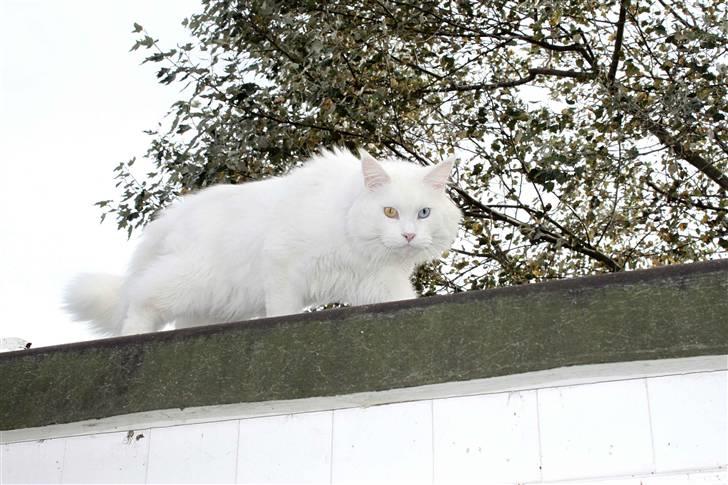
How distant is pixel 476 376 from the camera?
2.15 meters

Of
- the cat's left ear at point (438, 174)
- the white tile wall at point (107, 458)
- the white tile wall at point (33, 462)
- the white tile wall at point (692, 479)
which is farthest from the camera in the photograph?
the cat's left ear at point (438, 174)

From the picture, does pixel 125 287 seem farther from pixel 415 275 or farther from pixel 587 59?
pixel 587 59

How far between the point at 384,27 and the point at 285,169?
1.34 meters

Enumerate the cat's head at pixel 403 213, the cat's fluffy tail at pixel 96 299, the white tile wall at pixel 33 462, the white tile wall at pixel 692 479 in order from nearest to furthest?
the white tile wall at pixel 692 479 → the white tile wall at pixel 33 462 → the cat's head at pixel 403 213 → the cat's fluffy tail at pixel 96 299

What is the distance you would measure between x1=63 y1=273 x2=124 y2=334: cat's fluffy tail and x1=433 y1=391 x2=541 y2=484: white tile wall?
102 inches

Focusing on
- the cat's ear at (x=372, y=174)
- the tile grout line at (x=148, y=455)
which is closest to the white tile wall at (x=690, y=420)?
the tile grout line at (x=148, y=455)

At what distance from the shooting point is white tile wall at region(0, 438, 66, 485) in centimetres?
257

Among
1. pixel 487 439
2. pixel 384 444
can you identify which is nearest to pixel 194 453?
pixel 384 444

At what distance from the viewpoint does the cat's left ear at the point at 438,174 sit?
3928 mm

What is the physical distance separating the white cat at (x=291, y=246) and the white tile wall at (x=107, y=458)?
1356 mm

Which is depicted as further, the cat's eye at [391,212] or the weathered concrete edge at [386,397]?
the cat's eye at [391,212]

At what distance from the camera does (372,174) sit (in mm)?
3854

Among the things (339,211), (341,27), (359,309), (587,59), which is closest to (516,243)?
(587,59)

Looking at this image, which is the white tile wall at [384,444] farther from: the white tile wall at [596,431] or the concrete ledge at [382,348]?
the white tile wall at [596,431]
